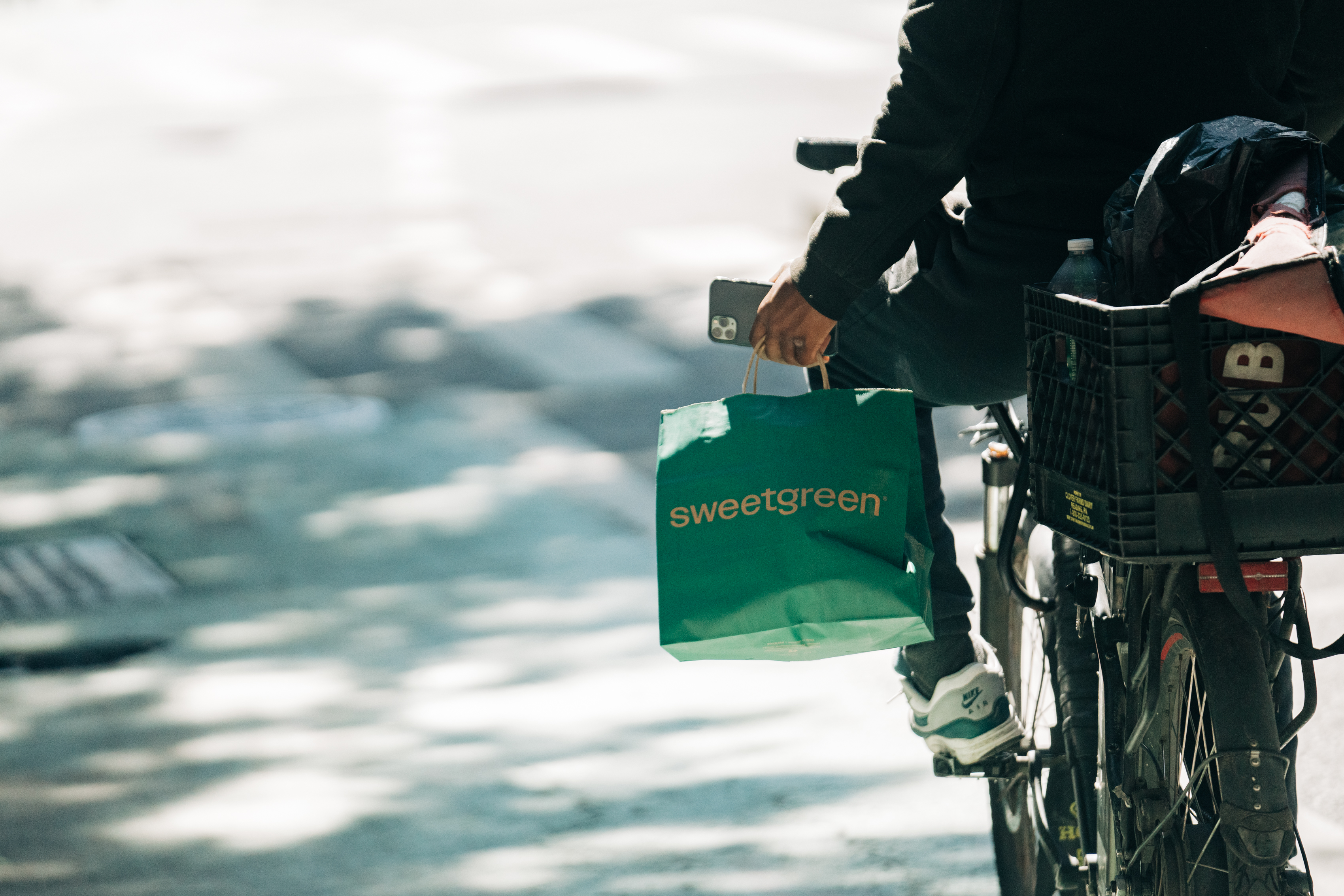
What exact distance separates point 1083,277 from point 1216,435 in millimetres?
357

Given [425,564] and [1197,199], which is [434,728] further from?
[1197,199]

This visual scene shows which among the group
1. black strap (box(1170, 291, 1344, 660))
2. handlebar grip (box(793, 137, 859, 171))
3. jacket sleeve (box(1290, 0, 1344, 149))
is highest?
jacket sleeve (box(1290, 0, 1344, 149))

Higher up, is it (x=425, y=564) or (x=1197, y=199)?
(x=1197, y=199)

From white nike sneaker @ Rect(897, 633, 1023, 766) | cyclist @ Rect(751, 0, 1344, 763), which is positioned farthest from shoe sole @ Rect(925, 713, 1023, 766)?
cyclist @ Rect(751, 0, 1344, 763)

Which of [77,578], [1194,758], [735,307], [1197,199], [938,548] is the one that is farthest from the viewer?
[77,578]

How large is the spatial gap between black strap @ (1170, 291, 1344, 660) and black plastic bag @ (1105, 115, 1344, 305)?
0.73 ft

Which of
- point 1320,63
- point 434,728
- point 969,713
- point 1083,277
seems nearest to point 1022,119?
point 1083,277

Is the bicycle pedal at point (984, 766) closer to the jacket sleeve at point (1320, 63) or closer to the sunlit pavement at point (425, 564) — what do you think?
the sunlit pavement at point (425, 564)

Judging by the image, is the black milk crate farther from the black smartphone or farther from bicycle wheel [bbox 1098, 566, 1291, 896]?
the black smartphone

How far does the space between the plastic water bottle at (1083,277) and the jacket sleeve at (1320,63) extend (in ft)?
2.13

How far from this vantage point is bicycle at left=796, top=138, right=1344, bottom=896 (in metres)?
2.25

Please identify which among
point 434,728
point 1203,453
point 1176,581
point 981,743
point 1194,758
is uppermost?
point 1203,453

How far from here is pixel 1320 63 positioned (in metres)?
3.03

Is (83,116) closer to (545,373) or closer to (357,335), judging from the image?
(357,335)
